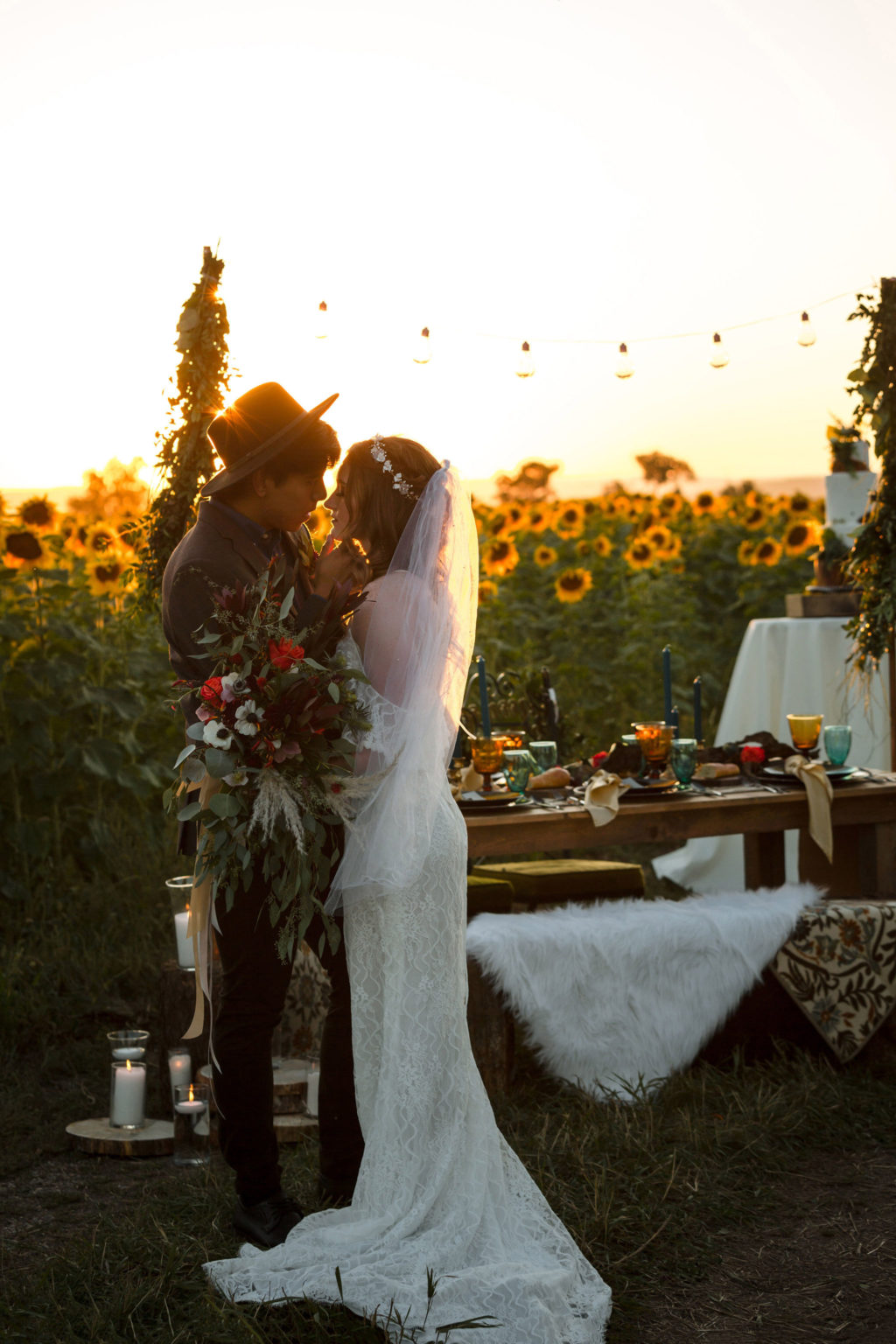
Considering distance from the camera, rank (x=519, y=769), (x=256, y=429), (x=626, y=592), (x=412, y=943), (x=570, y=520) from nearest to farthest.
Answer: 1. (x=412, y=943)
2. (x=256, y=429)
3. (x=519, y=769)
4. (x=626, y=592)
5. (x=570, y=520)

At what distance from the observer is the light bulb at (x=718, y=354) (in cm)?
508

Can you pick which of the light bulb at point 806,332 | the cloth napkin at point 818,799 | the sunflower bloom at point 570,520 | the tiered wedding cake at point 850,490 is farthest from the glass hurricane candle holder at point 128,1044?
the sunflower bloom at point 570,520

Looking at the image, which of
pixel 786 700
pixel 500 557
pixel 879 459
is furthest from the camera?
pixel 500 557

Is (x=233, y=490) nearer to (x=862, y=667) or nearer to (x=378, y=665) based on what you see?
(x=378, y=665)

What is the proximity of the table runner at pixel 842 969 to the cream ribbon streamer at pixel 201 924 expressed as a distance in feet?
5.96

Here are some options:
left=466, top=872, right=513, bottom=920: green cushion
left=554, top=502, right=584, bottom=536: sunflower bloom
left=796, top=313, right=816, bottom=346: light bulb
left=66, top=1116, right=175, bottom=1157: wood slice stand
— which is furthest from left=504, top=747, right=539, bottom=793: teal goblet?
left=554, top=502, right=584, bottom=536: sunflower bloom

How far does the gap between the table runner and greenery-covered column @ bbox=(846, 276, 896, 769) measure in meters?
1.23

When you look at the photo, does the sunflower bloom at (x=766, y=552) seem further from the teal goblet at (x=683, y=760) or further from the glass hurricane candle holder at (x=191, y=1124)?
the glass hurricane candle holder at (x=191, y=1124)

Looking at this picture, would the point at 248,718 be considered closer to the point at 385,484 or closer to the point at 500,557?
the point at 385,484

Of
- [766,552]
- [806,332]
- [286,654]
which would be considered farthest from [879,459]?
[766,552]

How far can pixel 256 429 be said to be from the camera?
2867 mm

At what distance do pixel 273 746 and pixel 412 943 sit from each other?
0.51 metres

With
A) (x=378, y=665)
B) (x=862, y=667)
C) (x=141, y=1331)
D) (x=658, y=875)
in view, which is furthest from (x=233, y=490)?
(x=658, y=875)

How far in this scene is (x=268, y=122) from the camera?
451 centimetres
